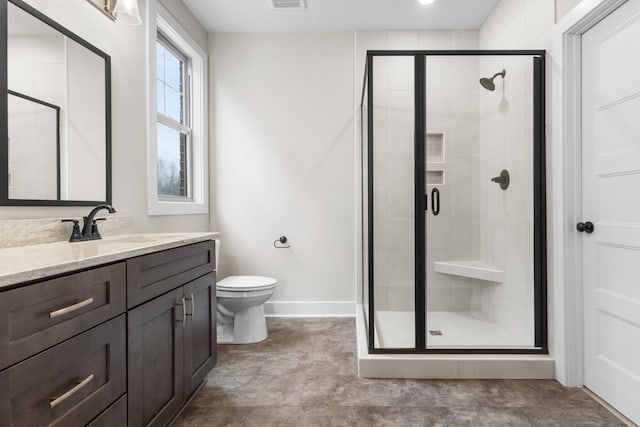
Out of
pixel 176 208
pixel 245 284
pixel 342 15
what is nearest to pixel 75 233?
pixel 176 208

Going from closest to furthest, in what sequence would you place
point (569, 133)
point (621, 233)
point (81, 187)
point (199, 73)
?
point (621, 233) < point (81, 187) < point (569, 133) < point (199, 73)

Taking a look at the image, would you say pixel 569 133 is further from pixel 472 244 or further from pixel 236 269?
pixel 236 269

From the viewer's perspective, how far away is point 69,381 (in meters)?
1.01

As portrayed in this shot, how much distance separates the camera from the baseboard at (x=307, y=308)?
336cm

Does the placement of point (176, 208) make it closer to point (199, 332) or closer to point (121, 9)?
point (199, 332)

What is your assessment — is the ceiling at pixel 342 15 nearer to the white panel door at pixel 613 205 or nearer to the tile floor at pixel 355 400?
the white panel door at pixel 613 205

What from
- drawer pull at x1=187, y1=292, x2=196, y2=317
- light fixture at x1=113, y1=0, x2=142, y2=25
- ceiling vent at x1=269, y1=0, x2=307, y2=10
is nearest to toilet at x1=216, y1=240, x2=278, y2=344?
drawer pull at x1=187, y1=292, x2=196, y2=317

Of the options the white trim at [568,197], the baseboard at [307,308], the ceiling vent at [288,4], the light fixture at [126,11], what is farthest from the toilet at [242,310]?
the ceiling vent at [288,4]

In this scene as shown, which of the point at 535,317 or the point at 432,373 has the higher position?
the point at 535,317

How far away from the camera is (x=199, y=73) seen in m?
3.24

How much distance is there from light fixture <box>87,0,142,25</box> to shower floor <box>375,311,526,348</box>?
7.13ft

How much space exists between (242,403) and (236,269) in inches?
64.6

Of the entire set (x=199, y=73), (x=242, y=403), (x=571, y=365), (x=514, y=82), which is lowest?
(x=242, y=403)

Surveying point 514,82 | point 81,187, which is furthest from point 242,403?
point 514,82
